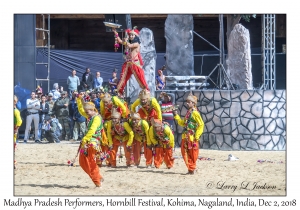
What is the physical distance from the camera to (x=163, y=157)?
15461 mm

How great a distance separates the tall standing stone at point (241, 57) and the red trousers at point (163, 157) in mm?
5327

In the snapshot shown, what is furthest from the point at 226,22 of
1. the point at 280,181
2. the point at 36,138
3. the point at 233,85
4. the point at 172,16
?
the point at 280,181

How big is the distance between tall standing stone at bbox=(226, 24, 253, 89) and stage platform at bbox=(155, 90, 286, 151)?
174 cm

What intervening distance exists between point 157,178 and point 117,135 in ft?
4.70

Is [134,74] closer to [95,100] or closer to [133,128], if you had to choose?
[133,128]

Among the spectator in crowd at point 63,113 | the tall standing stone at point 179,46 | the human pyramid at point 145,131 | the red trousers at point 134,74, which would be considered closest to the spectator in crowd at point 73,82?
the spectator in crowd at point 63,113

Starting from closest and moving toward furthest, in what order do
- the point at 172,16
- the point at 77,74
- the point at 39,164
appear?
the point at 39,164
the point at 172,16
the point at 77,74

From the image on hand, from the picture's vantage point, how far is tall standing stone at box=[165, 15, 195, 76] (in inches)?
864

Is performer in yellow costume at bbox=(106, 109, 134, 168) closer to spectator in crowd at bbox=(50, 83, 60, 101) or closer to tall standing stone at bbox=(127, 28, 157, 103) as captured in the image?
tall standing stone at bbox=(127, 28, 157, 103)

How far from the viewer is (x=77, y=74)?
23.7 meters

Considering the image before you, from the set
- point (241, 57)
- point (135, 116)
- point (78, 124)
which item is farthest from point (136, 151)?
point (241, 57)

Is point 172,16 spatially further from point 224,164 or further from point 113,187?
point 113,187

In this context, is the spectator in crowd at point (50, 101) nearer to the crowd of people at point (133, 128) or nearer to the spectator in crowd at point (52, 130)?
the spectator in crowd at point (52, 130)

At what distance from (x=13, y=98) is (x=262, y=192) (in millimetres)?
4429
